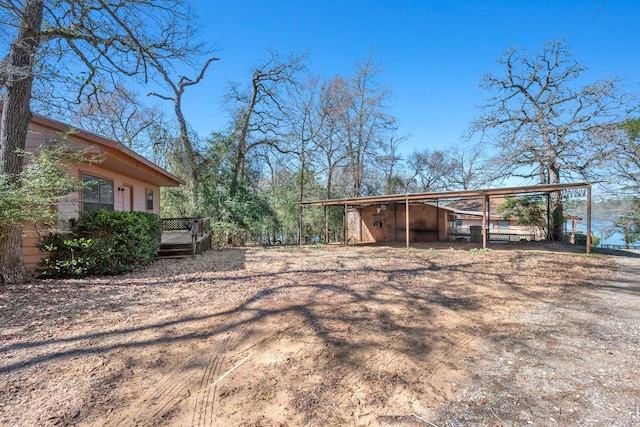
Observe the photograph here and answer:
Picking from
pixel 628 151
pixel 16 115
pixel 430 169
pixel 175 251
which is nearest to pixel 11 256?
pixel 16 115

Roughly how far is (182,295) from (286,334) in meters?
2.30

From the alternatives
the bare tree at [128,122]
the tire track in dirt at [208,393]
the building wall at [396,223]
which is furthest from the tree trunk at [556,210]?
the bare tree at [128,122]

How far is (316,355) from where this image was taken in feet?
8.50

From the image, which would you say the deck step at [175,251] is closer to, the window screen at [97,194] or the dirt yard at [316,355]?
the window screen at [97,194]

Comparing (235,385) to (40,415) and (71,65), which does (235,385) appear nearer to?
(40,415)

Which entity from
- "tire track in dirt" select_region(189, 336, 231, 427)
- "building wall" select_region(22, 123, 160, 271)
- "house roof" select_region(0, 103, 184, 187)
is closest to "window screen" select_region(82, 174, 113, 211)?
"building wall" select_region(22, 123, 160, 271)

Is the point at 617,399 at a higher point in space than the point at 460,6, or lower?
lower

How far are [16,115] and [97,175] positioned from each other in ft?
8.62

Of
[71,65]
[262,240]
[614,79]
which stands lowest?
[262,240]

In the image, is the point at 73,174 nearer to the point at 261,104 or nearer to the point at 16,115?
the point at 16,115

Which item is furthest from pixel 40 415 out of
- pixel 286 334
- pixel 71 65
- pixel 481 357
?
pixel 71 65

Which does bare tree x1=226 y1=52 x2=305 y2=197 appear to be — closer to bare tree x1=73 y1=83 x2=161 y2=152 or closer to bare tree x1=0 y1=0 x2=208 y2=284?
bare tree x1=73 y1=83 x2=161 y2=152

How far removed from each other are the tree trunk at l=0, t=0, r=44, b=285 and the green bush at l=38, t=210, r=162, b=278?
1.45ft

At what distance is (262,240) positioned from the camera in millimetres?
16266
